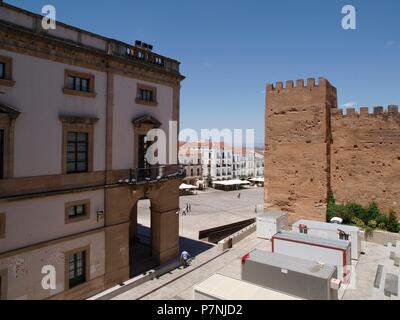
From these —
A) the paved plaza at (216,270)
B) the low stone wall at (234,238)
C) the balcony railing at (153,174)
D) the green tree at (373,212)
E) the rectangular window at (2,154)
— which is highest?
the rectangular window at (2,154)

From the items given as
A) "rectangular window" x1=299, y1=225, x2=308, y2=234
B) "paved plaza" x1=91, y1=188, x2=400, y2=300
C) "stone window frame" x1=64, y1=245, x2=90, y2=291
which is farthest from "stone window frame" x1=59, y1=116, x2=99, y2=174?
"rectangular window" x1=299, y1=225, x2=308, y2=234

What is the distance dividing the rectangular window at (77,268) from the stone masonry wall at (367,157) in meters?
19.4

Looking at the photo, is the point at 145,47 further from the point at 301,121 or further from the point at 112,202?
the point at 301,121

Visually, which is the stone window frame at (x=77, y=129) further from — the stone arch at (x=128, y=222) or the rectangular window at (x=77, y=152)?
the stone arch at (x=128, y=222)

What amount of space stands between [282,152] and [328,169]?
3741 millimetres

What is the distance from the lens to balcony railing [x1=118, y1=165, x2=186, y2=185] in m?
15.2

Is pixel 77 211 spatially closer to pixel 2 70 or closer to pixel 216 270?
pixel 2 70

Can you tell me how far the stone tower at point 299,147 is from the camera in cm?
2370

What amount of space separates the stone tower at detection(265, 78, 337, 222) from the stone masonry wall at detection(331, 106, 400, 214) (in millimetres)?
914

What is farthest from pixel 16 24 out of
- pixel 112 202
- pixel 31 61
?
pixel 112 202

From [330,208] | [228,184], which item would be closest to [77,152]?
[330,208]

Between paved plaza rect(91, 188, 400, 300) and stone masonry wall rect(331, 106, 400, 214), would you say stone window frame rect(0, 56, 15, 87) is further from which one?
stone masonry wall rect(331, 106, 400, 214)

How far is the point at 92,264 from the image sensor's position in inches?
538

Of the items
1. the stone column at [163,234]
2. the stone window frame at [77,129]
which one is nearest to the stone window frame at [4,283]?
the stone window frame at [77,129]
